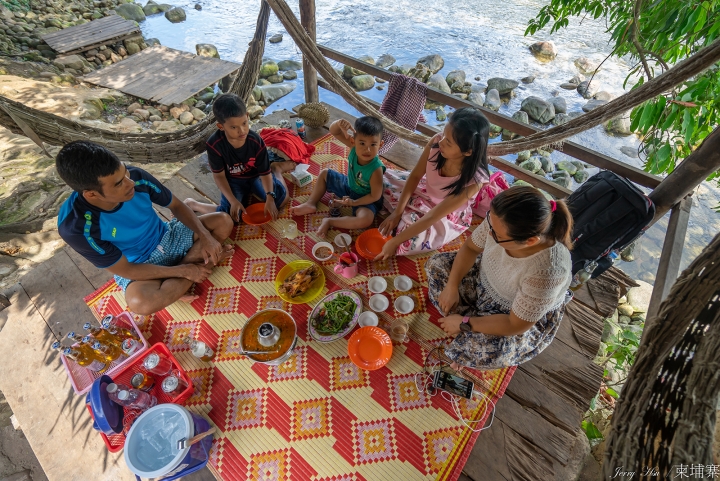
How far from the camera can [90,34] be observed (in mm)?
6617

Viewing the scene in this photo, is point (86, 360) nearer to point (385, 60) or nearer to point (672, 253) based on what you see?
point (672, 253)

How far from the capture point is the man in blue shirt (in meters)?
1.52

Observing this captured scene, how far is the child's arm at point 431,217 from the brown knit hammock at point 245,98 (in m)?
0.60

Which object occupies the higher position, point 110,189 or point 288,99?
point 110,189

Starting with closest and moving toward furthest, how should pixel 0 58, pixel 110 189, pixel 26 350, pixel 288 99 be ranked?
pixel 110 189, pixel 26 350, pixel 0 58, pixel 288 99

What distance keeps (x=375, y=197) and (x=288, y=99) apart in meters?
4.91

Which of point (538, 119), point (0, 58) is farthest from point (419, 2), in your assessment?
point (0, 58)

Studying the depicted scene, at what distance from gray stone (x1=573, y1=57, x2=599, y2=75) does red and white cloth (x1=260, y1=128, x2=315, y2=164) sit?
26.5 ft

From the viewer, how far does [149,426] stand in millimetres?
1410

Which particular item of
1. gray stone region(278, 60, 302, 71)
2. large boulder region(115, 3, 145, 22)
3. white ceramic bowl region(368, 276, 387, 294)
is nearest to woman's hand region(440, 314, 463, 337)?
white ceramic bowl region(368, 276, 387, 294)

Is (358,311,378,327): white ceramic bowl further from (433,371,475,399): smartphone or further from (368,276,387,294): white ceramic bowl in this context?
(433,371,475,399): smartphone

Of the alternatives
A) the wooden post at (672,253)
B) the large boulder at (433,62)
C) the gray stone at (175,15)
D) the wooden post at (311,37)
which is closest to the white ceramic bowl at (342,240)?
the wooden post at (311,37)

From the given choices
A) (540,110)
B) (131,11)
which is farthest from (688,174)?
(131,11)

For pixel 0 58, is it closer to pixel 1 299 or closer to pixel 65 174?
pixel 1 299
